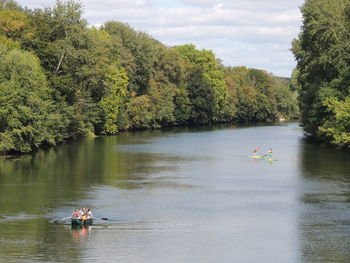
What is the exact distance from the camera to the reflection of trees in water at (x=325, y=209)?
1356 inches

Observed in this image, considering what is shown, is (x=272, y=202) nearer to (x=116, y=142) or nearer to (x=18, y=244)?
(x=18, y=244)

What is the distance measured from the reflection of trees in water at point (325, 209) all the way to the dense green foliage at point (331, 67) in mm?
6786

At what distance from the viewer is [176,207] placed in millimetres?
45688

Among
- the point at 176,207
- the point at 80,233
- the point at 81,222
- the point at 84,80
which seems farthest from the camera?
the point at 84,80

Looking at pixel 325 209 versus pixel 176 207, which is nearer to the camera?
pixel 325 209

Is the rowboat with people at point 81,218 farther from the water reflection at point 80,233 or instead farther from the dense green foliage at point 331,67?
the dense green foliage at point 331,67

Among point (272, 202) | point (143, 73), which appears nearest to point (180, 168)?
point (272, 202)

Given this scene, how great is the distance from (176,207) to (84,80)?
60.6 m

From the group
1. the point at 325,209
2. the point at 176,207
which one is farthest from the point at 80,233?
the point at 325,209

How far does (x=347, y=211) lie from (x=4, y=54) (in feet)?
147

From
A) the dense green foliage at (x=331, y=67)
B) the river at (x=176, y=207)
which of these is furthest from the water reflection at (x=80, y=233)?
the dense green foliage at (x=331, y=67)

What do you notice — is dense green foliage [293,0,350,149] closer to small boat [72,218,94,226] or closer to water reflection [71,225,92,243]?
small boat [72,218,94,226]

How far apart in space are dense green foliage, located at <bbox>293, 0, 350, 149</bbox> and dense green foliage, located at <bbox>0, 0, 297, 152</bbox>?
30.9m

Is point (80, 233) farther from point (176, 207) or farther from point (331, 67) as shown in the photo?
point (331, 67)
